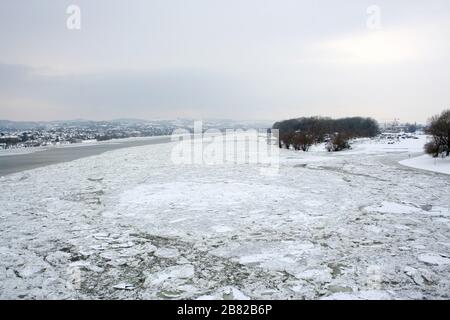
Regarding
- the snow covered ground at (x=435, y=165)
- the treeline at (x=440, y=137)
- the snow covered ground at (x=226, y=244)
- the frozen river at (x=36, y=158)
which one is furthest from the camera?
the treeline at (x=440, y=137)

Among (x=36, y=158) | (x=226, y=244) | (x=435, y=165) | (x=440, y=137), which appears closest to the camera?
(x=226, y=244)

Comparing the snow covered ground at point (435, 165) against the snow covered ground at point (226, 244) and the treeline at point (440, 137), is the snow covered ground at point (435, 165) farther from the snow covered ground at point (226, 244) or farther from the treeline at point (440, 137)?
the snow covered ground at point (226, 244)

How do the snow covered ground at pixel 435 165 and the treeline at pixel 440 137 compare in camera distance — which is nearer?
the snow covered ground at pixel 435 165

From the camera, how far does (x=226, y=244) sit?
229 inches

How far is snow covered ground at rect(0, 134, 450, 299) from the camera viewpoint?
165 inches

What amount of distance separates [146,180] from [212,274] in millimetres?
9543

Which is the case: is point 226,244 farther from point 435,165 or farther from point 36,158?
point 36,158

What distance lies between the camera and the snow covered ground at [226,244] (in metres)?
4.18

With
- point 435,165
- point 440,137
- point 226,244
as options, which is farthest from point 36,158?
point 440,137

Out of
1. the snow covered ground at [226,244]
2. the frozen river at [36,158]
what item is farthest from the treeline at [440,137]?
the frozen river at [36,158]

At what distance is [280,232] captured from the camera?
6.41 m

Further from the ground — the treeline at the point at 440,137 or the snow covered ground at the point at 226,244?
the treeline at the point at 440,137
